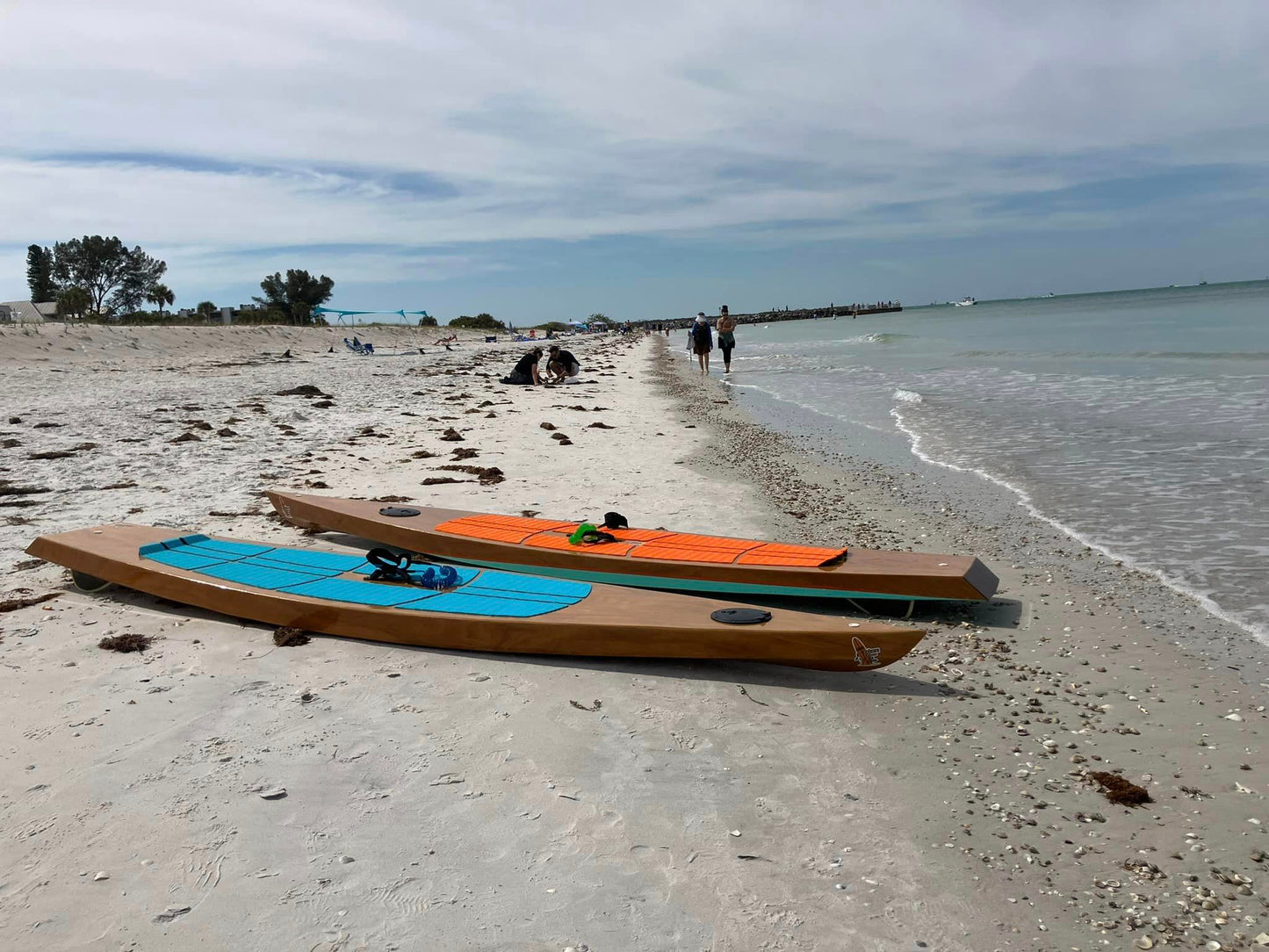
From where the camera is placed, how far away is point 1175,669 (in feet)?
14.5

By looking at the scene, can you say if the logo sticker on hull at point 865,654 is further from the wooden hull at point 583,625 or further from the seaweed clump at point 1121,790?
the seaweed clump at point 1121,790

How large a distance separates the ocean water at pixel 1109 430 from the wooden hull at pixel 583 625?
2821 mm

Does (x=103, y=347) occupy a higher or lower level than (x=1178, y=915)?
higher

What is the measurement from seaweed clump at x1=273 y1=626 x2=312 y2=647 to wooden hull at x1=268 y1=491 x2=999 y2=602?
1.55 metres

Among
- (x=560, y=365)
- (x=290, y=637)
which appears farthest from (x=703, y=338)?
(x=290, y=637)

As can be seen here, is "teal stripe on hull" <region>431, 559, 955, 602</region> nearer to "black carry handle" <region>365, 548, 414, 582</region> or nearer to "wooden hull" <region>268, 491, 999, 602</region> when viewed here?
"wooden hull" <region>268, 491, 999, 602</region>

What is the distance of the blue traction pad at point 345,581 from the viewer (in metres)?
4.76

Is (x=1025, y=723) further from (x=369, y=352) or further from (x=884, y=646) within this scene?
(x=369, y=352)

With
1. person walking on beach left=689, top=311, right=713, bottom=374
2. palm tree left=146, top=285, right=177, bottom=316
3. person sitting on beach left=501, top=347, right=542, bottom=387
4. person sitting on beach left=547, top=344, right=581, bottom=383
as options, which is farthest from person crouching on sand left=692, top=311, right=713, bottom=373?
palm tree left=146, top=285, right=177, bottom=316

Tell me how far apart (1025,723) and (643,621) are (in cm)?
197

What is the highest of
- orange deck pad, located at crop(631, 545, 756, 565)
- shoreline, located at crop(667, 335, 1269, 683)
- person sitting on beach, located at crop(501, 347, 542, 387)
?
person sitting on beach, located at crop(501, 347, 542, 387)

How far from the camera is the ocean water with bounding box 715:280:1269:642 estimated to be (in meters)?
6.50

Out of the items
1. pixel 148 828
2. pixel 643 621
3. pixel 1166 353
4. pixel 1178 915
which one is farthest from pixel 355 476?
pixel 1166 353

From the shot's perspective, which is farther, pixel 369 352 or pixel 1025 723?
pixel 369 352
